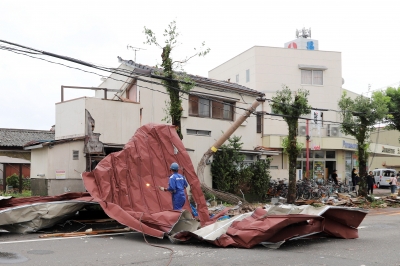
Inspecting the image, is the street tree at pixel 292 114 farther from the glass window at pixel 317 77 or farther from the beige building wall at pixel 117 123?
the glass window at pixel 317 77

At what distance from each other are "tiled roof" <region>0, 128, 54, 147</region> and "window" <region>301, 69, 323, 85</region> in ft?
71.0

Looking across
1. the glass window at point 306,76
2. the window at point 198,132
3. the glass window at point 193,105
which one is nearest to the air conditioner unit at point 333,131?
the glass window at point 306,76

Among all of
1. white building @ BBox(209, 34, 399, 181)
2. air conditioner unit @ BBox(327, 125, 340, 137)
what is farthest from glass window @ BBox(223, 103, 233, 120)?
air conditioner unit @ BBox(327, 125, 340, 137)

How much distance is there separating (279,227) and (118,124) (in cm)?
1257

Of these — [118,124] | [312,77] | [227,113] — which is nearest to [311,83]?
[312,77]

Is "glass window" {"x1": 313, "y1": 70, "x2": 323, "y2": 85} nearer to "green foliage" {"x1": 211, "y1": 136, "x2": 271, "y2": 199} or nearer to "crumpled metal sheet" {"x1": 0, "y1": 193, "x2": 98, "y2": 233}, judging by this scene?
"green foliage" {"x1": 211, "y1": 136, "x2": 271, "y2": 199}

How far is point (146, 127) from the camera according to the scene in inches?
506

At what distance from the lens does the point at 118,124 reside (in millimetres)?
20234

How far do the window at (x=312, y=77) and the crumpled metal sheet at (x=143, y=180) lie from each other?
89.7ft

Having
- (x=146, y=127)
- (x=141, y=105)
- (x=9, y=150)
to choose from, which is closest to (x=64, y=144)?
(x=141, y=105)

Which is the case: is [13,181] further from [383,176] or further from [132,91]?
[383,176]

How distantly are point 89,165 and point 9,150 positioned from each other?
1825 centimetres

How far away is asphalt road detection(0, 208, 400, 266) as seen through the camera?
7827 millimetres

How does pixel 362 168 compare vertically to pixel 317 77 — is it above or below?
below
